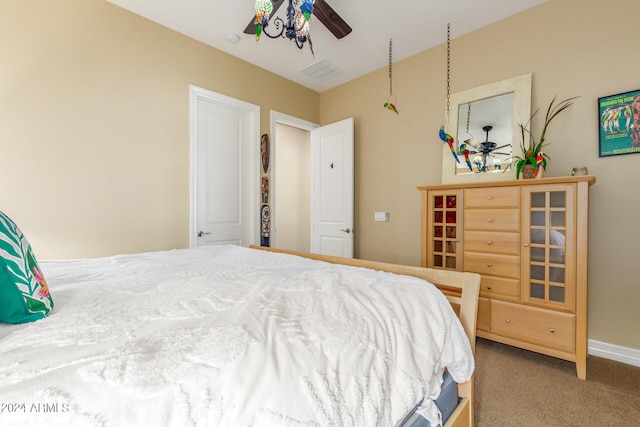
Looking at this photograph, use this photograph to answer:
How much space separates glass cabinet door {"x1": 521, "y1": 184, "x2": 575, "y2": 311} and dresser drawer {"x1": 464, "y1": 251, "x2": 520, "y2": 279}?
6cm

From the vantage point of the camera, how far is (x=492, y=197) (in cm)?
219

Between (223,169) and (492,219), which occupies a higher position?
(223,169)

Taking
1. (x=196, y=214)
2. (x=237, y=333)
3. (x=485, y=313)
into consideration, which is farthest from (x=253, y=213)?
(x=237, y=333)

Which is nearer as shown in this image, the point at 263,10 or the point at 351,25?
the point at 263,10

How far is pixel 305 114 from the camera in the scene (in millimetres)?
3918

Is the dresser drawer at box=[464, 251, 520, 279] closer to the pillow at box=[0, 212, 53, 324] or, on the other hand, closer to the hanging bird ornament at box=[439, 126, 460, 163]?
the hanging bird ornament at box=[439, 126, 460, 163]

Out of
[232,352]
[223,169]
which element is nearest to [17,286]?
[232,352]

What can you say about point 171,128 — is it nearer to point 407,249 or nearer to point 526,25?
point 407,249

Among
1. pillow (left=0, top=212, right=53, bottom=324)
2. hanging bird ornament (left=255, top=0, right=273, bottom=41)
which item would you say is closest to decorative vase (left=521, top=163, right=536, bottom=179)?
hanging bird ornament (left=255, top=0, right=273, bottom=41)

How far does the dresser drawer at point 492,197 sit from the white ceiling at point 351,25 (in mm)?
1584

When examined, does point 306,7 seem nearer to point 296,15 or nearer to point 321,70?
point 296,15

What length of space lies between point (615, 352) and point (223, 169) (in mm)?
3675

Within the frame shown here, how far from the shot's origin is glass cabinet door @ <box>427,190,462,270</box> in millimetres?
2371

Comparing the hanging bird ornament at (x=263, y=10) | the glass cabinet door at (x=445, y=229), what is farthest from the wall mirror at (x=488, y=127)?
the hanging bird ornament at (x=263, y=10)
